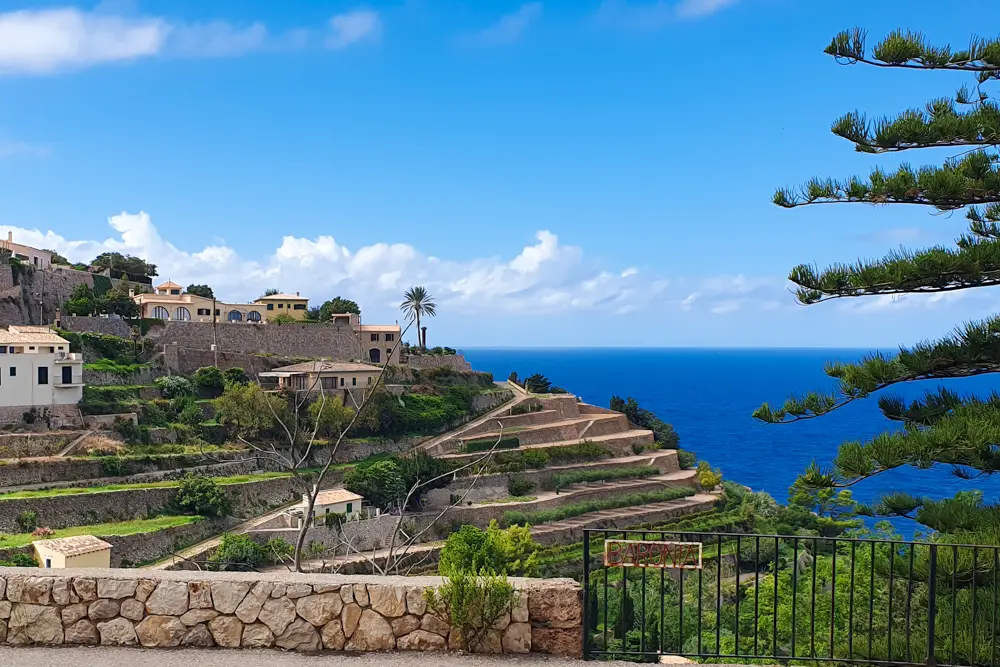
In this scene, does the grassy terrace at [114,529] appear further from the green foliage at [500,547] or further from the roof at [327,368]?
the roof at [327,368]

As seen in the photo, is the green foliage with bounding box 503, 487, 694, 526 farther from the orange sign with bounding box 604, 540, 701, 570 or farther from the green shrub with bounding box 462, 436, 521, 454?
the orange sign with bounding box 604, 540, 701, 570

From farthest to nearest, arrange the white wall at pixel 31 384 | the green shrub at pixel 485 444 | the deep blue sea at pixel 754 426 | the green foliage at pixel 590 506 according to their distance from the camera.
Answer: the deep blue sea at pixel 754 426 → the green shrub at pixel 485 444 → the green foliage at pixel 590 506 → the white wall at pixel 31 384

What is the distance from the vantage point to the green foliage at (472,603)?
175 inches

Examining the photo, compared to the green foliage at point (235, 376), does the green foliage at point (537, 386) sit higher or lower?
lower

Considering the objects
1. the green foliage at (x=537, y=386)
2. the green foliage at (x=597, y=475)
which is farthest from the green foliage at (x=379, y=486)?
the green foliage at (x=537, y=386)

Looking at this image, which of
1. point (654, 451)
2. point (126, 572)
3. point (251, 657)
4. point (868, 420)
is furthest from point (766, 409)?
point (868, 420)

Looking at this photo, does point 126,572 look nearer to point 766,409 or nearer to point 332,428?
point 766,409

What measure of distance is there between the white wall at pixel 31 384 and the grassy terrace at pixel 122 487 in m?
5.16

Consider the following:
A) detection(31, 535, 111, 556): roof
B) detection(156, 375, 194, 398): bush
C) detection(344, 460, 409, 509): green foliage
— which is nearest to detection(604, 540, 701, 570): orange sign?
detection(31, 535, 111, 556): roof

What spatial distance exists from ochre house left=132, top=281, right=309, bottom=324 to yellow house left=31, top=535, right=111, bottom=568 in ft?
63.4

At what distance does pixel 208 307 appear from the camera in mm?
38688

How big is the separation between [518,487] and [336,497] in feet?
26.1

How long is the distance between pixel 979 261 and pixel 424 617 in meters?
5.10

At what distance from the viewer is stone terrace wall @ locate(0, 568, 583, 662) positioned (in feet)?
14.8
